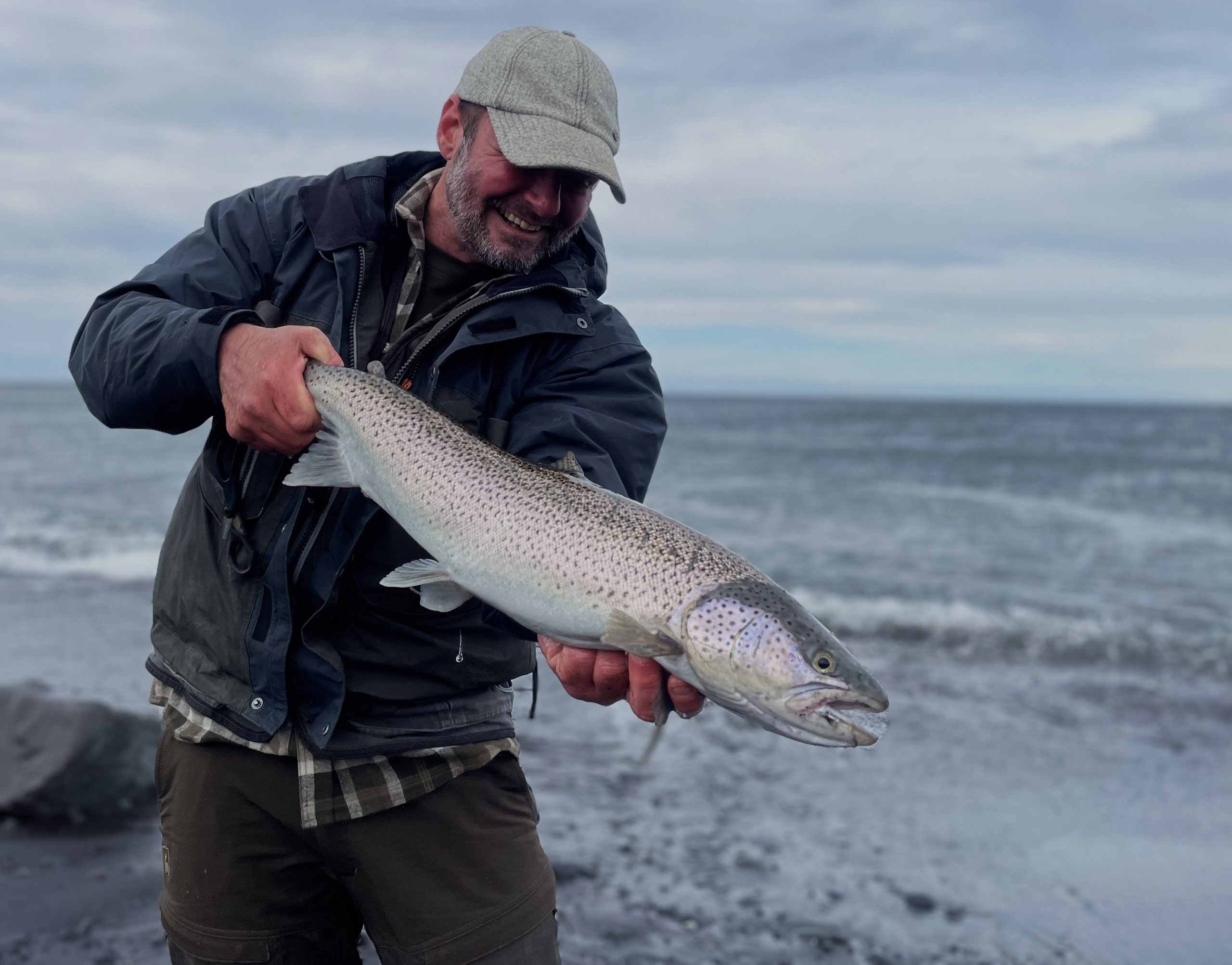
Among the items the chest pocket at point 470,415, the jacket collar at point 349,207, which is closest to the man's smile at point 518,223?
the jacket collar at point 349,207

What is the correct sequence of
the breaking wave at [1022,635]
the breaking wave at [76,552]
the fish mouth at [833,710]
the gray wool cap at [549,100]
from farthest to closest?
the breaking wave at [76,552] < the breaking wave at [1022,635] < the gray wool cap at [549,100] < the fish mouth at [833,710]

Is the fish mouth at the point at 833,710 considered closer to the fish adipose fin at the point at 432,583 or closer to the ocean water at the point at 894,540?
the fish adipose fin at the point at 432,583

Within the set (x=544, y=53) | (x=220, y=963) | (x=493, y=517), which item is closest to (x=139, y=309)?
(x=493, y=517)

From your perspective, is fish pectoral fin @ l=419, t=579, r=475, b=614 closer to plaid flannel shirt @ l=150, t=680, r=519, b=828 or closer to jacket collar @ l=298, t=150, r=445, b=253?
plaid flannel shirt @ l=150, t=680, r=519, b=828

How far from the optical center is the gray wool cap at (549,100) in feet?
9.99

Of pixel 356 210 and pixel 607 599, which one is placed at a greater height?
pixel 356 210

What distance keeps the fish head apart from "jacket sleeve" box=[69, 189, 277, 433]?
4.55ft

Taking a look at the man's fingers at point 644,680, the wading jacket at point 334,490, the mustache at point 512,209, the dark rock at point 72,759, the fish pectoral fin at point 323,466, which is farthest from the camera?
the dark rock at point 72,759

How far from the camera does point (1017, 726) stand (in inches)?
372

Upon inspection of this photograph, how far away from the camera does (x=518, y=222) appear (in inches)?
125

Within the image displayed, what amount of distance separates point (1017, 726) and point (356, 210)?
827cm

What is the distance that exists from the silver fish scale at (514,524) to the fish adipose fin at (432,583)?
4 cm

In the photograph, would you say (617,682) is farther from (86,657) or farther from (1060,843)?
(86,657)

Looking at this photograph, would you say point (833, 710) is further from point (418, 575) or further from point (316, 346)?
point (316, 346)
